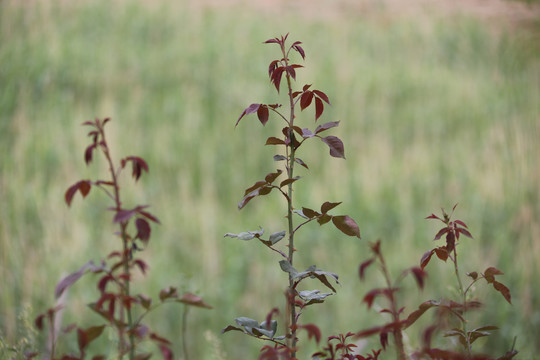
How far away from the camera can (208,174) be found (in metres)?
4.27

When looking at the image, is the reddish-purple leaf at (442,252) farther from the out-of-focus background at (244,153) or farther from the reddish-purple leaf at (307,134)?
the out-of-focus background at (244,153)

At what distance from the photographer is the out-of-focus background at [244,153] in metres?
3.05

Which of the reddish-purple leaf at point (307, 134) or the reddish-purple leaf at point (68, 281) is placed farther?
the reddish-purple leaf at point (68, 281)

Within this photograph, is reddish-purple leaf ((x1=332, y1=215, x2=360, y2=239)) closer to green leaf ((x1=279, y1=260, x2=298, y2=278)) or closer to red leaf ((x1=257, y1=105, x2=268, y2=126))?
green leaf ((x1=279, y1=260, x2=298, y2=278))

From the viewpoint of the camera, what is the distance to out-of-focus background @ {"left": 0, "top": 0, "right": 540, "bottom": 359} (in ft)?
10.00

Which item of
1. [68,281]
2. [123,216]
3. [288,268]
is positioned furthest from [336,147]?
[68,281]

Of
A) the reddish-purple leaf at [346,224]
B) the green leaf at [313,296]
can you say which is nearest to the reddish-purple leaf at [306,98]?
the reddish-purple leaf at [346,224]

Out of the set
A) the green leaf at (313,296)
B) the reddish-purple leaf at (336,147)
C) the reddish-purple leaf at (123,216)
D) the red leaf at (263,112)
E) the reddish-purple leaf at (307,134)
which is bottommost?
the green leaf at (313,296)

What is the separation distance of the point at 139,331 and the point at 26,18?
588cm

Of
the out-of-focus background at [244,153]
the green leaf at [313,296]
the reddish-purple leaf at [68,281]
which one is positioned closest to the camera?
the green leaf at [313,296]

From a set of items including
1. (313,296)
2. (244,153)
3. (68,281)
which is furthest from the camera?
(244,153)

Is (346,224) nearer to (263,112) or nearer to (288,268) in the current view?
(288,268)

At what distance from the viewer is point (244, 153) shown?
462 cm

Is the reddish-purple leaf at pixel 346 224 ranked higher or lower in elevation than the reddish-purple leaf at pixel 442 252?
higher
